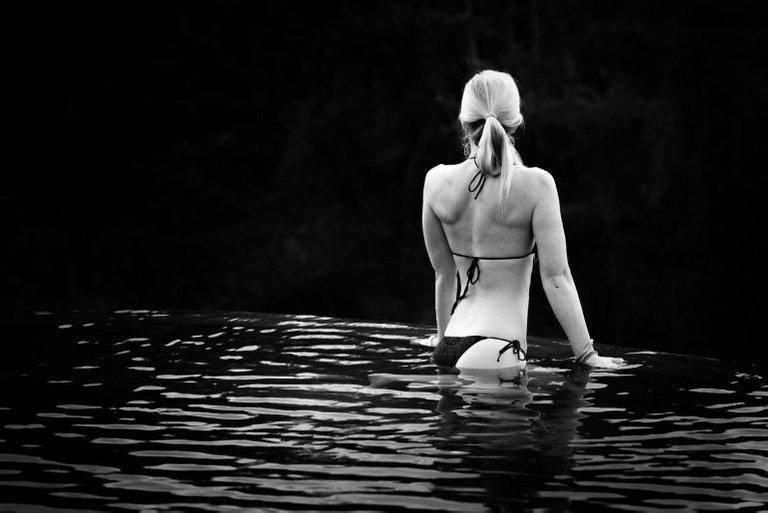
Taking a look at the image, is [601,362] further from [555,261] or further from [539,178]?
[539,178]

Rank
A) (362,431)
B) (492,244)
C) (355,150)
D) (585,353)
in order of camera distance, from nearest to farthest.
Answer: (362,431) → (492,244) → (585,353) → (355,150)

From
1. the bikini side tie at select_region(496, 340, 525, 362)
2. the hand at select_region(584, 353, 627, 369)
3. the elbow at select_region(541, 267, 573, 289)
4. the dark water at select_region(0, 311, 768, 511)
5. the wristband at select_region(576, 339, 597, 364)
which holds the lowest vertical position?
the dark water at select_region(0, 311, 768, 511)

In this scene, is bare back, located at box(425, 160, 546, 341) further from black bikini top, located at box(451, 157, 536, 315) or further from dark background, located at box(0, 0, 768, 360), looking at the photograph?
dark background, located at box(0, 0, 768, 360)

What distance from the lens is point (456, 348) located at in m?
4.21

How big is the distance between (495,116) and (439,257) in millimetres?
670

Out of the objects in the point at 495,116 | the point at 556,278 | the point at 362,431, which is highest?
the point at 495,116

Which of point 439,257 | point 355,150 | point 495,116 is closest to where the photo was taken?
point 495,116

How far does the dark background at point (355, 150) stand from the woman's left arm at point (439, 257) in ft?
29.0

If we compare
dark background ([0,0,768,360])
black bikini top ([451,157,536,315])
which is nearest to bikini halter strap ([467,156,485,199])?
black bikini top ([451,157,536,315])

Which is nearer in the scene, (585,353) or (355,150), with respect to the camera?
(585,353)

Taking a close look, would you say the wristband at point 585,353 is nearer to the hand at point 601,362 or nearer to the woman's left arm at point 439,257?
the hand at point 601,362

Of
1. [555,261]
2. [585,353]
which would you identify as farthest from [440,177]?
[585,353]

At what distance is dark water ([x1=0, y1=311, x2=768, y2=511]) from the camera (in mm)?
2684

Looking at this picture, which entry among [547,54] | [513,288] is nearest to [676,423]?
[513,288]
